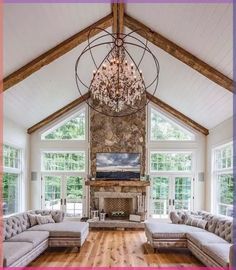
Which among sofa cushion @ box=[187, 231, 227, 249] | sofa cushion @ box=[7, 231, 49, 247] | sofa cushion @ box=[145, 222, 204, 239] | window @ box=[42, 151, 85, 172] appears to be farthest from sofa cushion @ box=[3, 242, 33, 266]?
window @ box=[42, 151, 85, 172]

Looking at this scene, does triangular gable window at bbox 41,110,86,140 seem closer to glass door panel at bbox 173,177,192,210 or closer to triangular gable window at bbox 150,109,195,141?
triangular gable window at bbox 150,109,195,141

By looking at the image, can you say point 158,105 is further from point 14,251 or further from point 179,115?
point 14,251

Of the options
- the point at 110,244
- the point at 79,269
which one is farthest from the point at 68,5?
the point at 110,244

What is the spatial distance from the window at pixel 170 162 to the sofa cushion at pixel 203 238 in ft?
14.3

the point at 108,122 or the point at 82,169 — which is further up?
the point at 108,122

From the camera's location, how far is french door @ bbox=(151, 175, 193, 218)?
34.7ft

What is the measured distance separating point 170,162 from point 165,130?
1141mm

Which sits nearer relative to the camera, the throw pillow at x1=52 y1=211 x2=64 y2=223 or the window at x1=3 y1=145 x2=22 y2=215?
the throw pillow at x1=52 y1=211 x2=64 y2=223

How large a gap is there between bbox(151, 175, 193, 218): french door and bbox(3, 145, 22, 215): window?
4489 mm

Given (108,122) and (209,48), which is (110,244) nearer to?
(108,122)

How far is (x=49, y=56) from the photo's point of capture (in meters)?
6.75

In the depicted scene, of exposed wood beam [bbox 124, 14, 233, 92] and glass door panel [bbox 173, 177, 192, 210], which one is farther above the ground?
exposed wood beam [bbox 124, 14, 233, 92]

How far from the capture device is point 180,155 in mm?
10836

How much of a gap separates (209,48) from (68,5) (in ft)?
9.21
